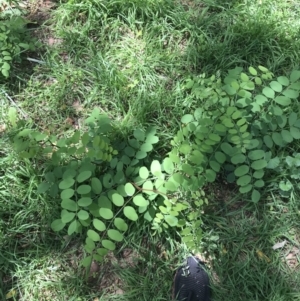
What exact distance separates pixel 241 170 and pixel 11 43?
166 centimetres

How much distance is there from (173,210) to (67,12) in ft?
5.19

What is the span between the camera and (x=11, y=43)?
2748 mm

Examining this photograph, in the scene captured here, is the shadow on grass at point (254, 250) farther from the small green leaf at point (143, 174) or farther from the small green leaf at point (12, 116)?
the small green leaf at point (12, 116)

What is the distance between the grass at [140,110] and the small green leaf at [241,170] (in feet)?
0.84

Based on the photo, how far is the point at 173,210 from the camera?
2.13 m

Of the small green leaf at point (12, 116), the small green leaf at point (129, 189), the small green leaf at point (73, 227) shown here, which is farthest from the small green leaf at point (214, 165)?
the small green leaf at point (12, 116)

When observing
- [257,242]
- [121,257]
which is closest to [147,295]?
[121,257]

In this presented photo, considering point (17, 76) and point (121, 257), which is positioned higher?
point (17, 76)

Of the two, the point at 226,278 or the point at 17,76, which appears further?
the point at 17,76

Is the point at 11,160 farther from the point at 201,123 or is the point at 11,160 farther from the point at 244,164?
the point at 244,164

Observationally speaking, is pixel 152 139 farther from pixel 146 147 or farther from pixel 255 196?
pixel 255 196

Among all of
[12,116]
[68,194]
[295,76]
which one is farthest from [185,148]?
[12,116]

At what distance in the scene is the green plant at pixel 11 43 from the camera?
2.65 metres

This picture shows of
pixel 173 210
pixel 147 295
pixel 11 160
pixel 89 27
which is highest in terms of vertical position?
pixel 89 27
